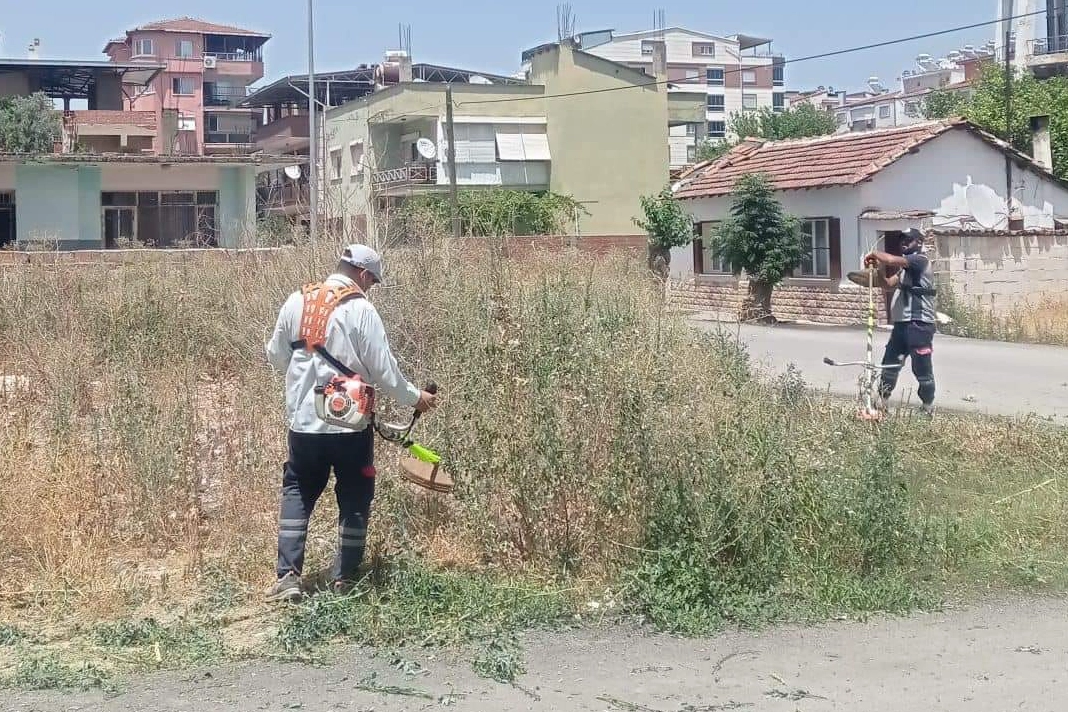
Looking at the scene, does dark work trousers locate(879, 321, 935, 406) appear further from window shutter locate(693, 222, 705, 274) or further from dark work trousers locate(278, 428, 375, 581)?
window shutter locate(693, 222, 705, 274)

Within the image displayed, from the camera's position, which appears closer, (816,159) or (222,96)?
(816,159)

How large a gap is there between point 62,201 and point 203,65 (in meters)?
57.4

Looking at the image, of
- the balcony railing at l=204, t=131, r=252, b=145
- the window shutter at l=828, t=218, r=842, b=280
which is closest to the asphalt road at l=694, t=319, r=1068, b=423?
the window shutter at l=828, t=218, r=842, b=280

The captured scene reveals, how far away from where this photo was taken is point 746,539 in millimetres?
5695

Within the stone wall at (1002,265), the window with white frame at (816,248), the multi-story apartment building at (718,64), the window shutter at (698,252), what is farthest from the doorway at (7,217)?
the multi-story apartment building at (718,64)

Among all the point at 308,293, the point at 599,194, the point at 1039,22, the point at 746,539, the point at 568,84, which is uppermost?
the point at 1039,22

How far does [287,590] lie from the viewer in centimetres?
552

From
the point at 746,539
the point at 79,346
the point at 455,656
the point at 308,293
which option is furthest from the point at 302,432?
the point at 79,346

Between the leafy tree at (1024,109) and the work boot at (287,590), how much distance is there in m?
36.0

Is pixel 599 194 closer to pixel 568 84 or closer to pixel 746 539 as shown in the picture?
pixel 568 84

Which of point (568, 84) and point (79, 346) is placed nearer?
point (79, 346)

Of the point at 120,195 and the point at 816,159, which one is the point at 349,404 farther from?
the point at 120,195

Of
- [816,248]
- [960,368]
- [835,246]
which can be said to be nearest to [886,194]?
[835,246]

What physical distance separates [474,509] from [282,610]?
1.05 m
